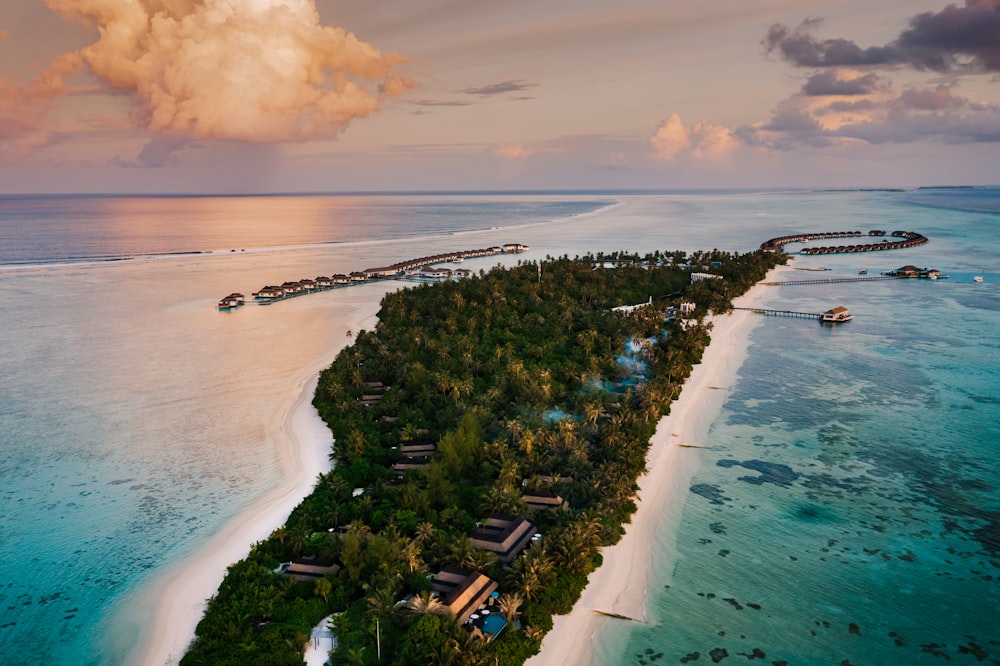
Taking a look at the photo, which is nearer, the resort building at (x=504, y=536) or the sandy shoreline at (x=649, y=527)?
the sandy shoreline at (x=649, y=527)

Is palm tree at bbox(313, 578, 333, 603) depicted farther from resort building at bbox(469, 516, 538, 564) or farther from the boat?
the boat

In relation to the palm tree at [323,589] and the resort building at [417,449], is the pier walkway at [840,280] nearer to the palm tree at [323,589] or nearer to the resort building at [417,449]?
the resort building at [417,449]

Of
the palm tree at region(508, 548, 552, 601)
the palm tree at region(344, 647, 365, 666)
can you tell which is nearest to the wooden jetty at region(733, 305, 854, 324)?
the palm tree at region(508, 548, 552, 601)

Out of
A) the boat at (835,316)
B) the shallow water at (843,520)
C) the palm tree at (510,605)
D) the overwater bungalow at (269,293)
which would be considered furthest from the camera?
the overwater bungalow at (269,293)

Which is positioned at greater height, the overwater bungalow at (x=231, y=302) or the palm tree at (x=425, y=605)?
the overwater bungalow at (x=231, y=302)

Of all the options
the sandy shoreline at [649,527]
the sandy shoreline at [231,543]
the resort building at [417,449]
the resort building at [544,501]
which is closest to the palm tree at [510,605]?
the sandy shoreline at [649,527]
